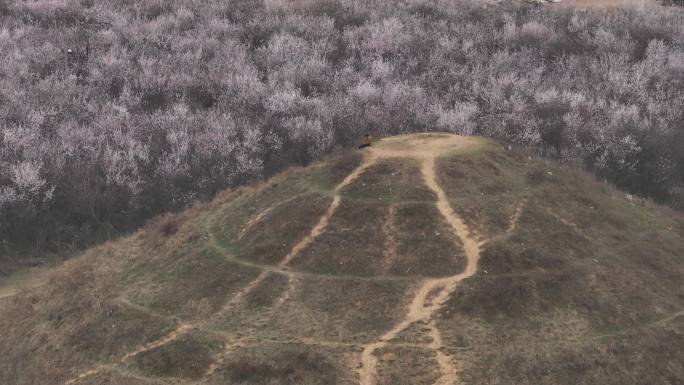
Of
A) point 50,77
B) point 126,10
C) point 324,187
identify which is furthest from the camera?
point 126,10

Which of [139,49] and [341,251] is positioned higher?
[139,49]

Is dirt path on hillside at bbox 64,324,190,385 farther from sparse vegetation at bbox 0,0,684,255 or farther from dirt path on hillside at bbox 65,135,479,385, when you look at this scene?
sparse vegetation at bbox 0,0,684,255

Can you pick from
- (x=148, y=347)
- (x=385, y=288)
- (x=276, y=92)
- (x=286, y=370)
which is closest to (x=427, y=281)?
(x=385, y=288)

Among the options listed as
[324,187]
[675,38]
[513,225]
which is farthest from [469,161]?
[675,38]

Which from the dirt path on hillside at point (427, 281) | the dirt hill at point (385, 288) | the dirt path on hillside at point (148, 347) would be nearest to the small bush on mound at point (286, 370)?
the dirt hill at point (385, 288)

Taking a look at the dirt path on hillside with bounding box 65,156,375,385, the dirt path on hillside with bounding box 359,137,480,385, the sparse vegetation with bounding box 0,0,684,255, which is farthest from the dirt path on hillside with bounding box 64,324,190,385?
the sparse vegetation with bounding box 0,0,684,255

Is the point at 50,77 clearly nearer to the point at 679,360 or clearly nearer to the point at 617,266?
the point at 617,266

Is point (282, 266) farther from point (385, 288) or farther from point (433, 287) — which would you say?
point (433, 287)
